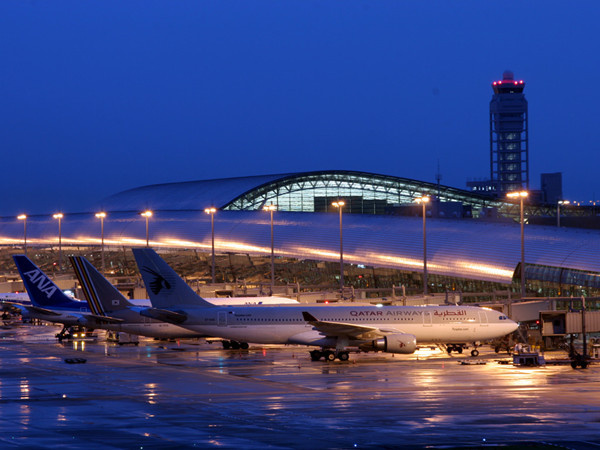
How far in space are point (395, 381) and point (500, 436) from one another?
45.8 feet

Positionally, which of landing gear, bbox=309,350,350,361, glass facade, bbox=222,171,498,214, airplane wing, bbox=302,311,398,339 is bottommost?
landing gear, bbox=309,350,350,361

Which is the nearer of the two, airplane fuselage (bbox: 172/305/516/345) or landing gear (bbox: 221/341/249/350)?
airplane fuselage (bbox: 172/305/516/345)

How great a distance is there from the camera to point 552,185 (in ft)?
603

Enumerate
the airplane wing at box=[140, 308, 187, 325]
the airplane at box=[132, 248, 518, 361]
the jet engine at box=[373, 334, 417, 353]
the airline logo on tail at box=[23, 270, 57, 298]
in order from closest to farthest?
the jet engine at box=[373, 334, 417, 353] < the airplane wing at box=[140, 308, 187, 325] < the airplane at box=[132, 248, 518, 361] < the airline logo on tail at box=[23, 270, 57, 298]

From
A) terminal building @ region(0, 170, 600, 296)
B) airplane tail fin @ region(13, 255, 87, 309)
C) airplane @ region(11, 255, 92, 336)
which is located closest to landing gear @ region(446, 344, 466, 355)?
terminal building @ region(0, 170, 600, 296)

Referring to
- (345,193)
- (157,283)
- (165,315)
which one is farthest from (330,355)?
(345,193)

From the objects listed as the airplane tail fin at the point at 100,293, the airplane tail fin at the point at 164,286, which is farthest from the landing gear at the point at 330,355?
the airplane tail fin at the point at 100,293

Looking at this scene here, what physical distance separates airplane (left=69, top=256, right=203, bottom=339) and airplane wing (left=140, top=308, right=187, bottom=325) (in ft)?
13.9

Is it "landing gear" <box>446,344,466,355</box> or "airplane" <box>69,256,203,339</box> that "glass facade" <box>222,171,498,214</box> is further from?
"landing gear" <box>446,344,466,355</box>

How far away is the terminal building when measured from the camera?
78062mm

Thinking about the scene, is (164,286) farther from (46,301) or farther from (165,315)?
(46,301)

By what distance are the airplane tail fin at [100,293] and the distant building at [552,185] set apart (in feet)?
443

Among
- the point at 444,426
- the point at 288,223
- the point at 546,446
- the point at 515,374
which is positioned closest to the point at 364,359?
the point at 515,374

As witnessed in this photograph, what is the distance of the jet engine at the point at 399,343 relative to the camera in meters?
48.8
